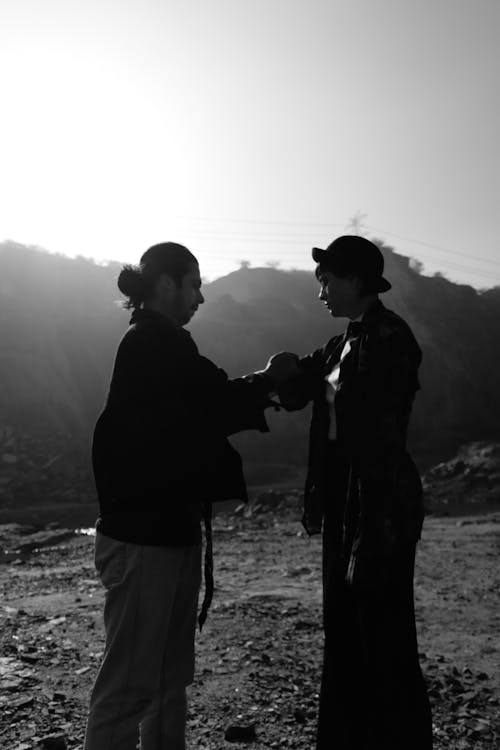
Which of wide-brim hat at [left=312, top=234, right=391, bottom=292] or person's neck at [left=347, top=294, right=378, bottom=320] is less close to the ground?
wide-brim hat at [left=312, top=234, right=391, bottom=292]

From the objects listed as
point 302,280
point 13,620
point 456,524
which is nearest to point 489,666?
point 13,620

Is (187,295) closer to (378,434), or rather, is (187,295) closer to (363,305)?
(363,305)

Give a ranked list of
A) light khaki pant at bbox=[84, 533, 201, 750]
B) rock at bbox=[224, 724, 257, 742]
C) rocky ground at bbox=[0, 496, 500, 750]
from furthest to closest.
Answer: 1. rocky ground at bbox=[0, 496, 500, 750]
2. rock at bbox=[224, 724, 257, 742]
3. light khaki pant at bbox=[84, 533, 201, 750]

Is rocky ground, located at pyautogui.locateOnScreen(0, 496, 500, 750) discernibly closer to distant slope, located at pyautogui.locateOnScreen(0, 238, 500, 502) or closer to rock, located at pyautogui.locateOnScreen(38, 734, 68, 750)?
rock, located at pyautogui.locateOnScreen(38, 734, 68, 750)

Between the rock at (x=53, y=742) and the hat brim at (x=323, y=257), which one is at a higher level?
the hat brim at (x=323, y=257)

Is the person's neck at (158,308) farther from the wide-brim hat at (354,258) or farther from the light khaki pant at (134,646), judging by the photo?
the light khaki pant at (134,646)

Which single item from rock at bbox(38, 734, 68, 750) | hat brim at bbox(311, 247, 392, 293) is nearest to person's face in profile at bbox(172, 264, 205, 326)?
hat brim at bbox(311, 247, 392, 293)

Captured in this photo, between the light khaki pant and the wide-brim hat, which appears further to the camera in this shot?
the wide-brim hat

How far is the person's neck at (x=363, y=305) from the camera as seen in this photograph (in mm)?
2674

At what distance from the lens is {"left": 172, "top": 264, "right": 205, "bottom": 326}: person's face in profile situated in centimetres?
257

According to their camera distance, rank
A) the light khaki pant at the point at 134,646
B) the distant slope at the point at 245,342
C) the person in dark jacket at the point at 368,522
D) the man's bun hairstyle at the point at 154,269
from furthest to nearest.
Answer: the distant slope at the point at 245,342 < the man's bun hairstyle at the point at 154,269 < the person in dark jacket at the point at 368,522 < the light khaki pant at the point at 134,646

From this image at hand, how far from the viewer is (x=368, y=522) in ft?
7.86

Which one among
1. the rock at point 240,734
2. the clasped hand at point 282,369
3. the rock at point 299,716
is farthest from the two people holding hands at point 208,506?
the rock at point 299,716

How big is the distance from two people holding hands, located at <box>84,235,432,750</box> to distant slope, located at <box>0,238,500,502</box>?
63.3 feet
